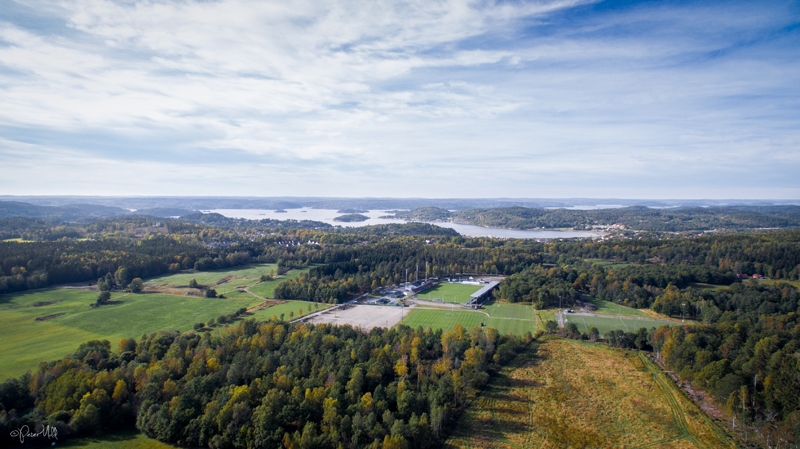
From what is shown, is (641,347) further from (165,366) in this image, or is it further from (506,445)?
(165,366)

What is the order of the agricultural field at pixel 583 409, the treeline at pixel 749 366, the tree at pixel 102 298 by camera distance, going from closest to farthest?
1. the agricultural field at pixel 583 409
2. the treeline at pixel 749 366
3. the tree at pixel 102 298

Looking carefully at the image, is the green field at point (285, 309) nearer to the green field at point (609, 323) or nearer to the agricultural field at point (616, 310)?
the green field at point (609, 323)

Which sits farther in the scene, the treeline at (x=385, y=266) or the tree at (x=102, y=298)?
the treeline at (x=385, y=266)

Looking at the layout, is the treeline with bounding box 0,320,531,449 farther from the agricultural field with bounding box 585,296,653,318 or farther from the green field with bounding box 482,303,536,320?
the agricultural field with bounding box 585,296,653,318

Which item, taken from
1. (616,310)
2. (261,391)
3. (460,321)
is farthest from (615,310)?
(261,391)

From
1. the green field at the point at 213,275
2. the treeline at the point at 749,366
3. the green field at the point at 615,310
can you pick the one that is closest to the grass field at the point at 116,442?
the treeline at the point at 749,366

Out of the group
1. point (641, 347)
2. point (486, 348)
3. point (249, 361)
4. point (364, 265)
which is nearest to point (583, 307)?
point (641, 347)

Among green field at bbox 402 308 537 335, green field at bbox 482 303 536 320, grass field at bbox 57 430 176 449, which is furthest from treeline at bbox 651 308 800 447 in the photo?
grass field at bbox 57 430 176 449

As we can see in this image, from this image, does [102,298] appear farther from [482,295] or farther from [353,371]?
[482,295]
